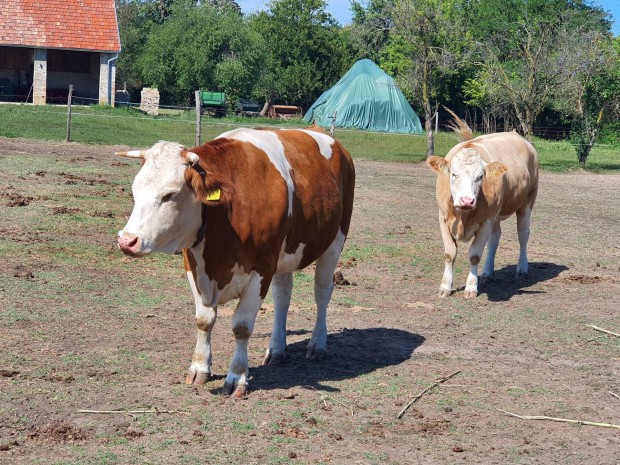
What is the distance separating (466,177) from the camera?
9727mm

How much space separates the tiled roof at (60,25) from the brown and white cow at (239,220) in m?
37.9

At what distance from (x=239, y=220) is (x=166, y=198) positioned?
0.59 meters

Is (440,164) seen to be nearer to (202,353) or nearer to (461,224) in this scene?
(461,224)

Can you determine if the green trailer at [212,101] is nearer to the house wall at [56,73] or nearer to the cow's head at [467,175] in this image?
the house wall at [56,73]

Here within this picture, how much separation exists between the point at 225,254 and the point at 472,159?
465cm

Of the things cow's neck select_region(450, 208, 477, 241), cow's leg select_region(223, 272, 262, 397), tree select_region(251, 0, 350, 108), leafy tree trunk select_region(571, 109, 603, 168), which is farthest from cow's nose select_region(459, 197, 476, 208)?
tree select_region(251, 0, 350, 108)

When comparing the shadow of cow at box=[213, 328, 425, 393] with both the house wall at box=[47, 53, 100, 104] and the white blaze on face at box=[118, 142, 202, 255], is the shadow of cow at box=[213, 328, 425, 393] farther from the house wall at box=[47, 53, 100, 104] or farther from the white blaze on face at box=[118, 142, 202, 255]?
the house wall at box=[47, 53, 100, 104]

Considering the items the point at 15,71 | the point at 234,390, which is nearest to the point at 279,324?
the point at 234,390

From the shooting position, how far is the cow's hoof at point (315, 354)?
23.4 ft

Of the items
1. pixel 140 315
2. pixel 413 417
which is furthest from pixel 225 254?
pixel 140 315

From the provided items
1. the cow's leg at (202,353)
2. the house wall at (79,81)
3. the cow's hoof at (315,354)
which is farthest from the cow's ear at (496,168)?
the house wall at (79,81)

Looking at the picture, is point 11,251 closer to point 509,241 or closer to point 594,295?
point 594,295

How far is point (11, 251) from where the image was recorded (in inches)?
400

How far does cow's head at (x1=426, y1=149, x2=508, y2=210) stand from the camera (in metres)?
9.56
